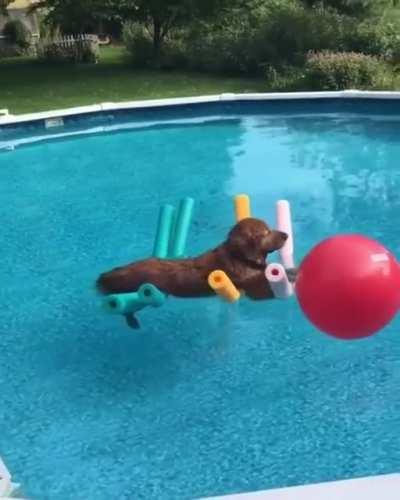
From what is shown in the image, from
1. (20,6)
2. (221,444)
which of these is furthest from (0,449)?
(20,6)

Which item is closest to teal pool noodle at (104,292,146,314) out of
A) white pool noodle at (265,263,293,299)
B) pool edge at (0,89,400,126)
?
white pool noodle at (265,263,293,299)

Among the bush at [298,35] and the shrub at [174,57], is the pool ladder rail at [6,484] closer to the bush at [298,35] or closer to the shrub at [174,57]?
the bush at [298,35]

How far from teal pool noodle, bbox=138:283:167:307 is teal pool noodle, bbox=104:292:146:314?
7cm

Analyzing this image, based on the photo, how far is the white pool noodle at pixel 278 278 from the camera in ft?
15.9

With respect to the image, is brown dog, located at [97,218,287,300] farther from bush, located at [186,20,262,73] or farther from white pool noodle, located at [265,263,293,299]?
bush, located at [186,20,262,73]

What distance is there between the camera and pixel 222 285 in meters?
4.82

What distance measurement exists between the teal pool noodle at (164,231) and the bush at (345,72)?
9083 millimetres

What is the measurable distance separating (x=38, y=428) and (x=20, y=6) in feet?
94.5

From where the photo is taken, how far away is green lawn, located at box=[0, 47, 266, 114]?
15.1 meters

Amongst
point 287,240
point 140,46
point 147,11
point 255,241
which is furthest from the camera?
point 140,46

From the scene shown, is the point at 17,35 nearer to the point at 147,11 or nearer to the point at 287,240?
the point at 147,11

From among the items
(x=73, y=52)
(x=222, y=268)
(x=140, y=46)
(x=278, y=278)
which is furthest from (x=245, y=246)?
(x=73, y=52)

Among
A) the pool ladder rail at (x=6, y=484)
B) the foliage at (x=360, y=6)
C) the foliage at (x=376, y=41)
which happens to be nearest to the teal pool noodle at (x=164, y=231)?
the pool ladder rail at (x=6, y=484)

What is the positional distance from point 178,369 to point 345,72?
10.0 meters
